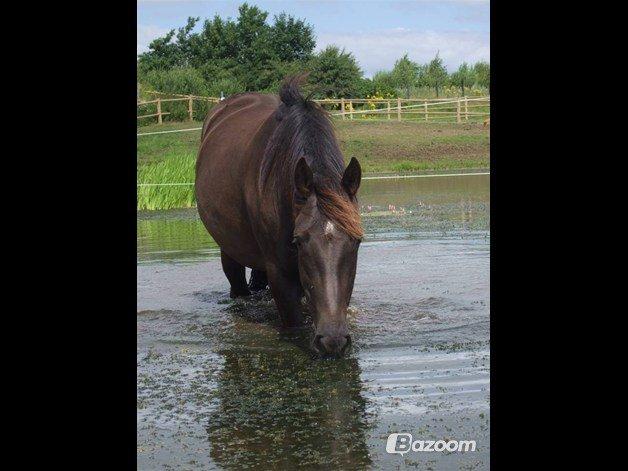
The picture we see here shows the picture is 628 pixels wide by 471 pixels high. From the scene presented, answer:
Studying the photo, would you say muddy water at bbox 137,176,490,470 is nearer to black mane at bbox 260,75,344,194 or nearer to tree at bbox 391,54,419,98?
black mane at bbox 260,75,344,194

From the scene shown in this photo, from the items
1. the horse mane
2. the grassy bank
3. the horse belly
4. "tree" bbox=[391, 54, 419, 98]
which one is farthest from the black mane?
"tree" bbox=[391, 54, 419, 98]

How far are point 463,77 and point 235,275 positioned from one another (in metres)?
38.3

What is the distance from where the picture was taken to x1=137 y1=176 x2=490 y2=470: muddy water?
14.7 feet

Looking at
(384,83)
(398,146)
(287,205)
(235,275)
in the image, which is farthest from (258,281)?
(384,83)

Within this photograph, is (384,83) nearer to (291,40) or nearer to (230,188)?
(291,40)

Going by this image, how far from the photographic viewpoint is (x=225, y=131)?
339 inches

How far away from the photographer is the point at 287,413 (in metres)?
5.03

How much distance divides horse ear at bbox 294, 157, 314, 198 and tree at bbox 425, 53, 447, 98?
1551 inches

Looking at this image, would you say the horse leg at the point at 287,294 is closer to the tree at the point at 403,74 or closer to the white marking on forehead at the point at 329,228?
the white marking on forehead at the point at 329,228
